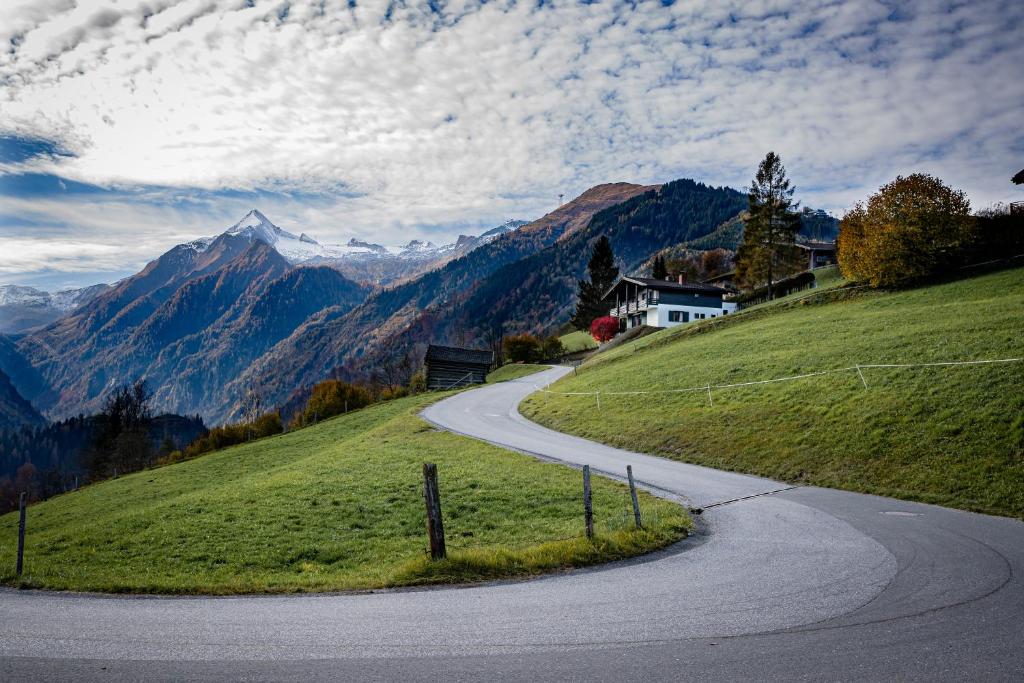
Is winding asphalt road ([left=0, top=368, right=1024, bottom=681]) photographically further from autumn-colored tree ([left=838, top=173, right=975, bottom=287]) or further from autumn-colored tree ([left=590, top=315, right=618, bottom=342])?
autumn-colored tree ([left=590, top=315, right=618, bottom=342])

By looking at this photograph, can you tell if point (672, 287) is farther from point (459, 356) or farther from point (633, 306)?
point (459, 356)

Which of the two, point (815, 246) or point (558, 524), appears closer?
point (558, 524)

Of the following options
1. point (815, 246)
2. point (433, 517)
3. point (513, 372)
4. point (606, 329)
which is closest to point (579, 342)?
point (606, 329)

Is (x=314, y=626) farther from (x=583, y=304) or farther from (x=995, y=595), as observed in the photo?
(x=583, y=304)

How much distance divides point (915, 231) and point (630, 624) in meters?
54.5

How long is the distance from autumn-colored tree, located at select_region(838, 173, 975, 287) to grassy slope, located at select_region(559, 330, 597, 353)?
152 feet

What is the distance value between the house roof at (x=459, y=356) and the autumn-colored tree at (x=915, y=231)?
5156 centimetres

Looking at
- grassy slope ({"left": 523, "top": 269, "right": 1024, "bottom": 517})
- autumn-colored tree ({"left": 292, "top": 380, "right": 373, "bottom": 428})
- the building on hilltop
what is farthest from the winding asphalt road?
the building on hilltop

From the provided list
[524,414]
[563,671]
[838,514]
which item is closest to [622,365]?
[524,414]

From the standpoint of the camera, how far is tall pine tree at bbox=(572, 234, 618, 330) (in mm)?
109881

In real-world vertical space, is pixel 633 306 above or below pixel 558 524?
above

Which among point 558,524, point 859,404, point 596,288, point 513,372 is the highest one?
point 596,288

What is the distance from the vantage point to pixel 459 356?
84.3m

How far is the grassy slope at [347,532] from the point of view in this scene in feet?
39.0
